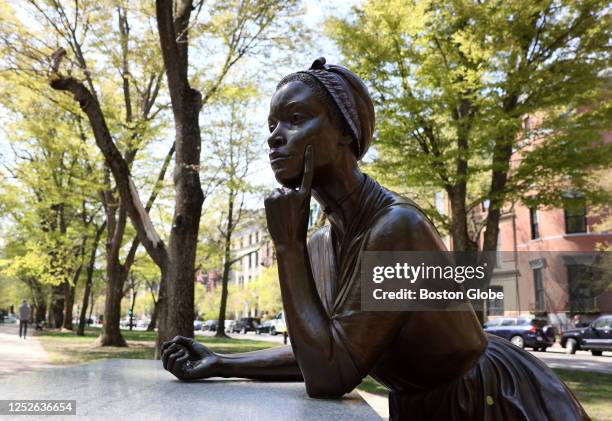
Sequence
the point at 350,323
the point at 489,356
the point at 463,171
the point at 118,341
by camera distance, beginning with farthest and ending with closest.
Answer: the point at 118,341, the point at 463,171, the point at 489,356, the point at 350,323

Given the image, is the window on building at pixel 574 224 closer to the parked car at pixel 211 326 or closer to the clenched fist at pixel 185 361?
the clenched fist at pixel 185 361

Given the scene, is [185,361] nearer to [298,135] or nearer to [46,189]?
[298,135]

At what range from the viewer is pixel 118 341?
17.4 metres

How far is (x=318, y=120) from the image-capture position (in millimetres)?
1417

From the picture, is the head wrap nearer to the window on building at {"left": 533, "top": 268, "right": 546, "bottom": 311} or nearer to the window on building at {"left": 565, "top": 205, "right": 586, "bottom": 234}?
the window on building at {"left": 565, "top": 205, "right": 586, "bottom": 234}

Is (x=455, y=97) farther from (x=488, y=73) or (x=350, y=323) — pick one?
(x=350, y=323)

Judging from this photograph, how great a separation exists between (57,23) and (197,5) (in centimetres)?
352

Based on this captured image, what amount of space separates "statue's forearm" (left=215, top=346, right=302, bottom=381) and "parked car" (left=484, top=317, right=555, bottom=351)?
67.7 ft

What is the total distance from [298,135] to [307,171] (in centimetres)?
11

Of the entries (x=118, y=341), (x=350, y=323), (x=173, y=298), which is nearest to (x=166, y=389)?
(x=350, y=323)

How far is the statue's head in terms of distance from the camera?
1386 millimetres

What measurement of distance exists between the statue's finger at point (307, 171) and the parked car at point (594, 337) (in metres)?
21.4

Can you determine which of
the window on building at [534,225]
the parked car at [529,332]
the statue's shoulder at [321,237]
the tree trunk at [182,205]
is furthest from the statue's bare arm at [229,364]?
the window on building at [534,225]

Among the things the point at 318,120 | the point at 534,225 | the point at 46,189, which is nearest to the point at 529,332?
the point at 534,225
